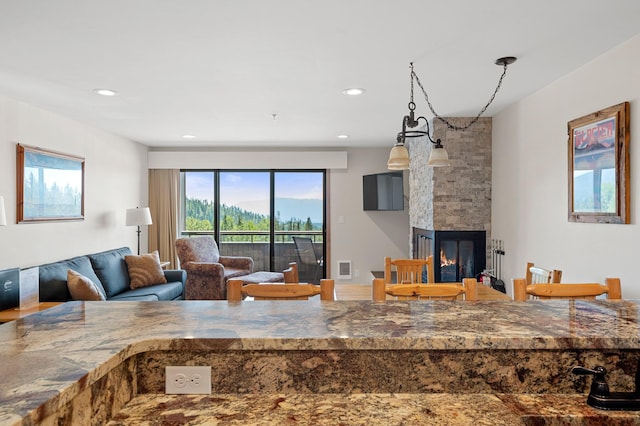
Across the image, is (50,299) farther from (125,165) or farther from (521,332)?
(521,332)

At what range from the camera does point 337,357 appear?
1148 millimetres

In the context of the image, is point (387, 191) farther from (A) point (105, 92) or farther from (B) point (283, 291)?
(B) point (283, 291)

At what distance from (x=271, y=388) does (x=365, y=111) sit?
12.1 feet

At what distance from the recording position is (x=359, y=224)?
6.96 m

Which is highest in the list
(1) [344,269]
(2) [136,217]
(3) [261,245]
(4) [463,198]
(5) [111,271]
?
(4) [463,198]

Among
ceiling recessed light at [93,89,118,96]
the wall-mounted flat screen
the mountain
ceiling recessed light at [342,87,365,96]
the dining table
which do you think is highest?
ceiling recessed light at [342,87,365,96]

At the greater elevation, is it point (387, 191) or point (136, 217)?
point (387, 191)

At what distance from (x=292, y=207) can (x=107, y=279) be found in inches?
123

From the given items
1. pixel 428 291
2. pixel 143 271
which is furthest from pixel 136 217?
pixel 428 291

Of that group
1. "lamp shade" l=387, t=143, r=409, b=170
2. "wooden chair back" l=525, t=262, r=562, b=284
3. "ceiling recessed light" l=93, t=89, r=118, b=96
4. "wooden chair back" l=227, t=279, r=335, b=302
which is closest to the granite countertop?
"wooden chair back" l=227, t=279, r=335, b=302

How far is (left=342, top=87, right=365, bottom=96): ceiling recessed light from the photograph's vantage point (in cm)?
359

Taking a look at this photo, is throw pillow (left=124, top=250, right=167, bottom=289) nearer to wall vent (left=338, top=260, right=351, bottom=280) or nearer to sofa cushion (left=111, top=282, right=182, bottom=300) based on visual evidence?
sofa cushion (left=111, top=282, right=182, bottom=300)

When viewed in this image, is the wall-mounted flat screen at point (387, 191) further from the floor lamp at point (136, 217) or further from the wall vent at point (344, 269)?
the floor lamp at point (136, 217)

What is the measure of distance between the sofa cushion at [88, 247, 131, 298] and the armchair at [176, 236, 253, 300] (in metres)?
0.81
